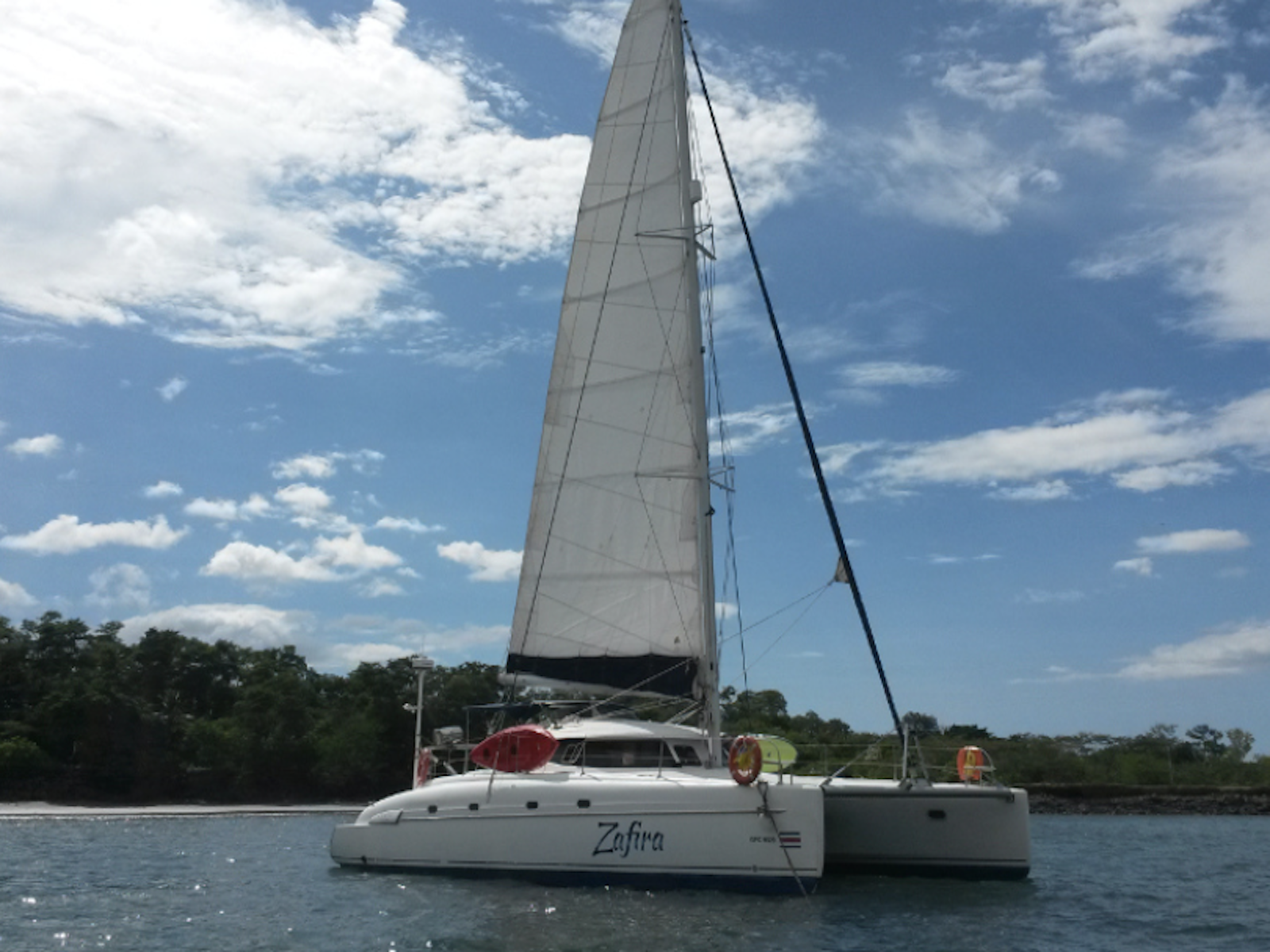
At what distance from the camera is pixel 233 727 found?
54.4 metres

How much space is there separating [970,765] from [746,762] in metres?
6.02

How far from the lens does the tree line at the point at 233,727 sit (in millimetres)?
49750

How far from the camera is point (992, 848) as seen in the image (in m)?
18.5

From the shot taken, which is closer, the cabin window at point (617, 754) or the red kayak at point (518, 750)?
the red kayak at point (518, 750)

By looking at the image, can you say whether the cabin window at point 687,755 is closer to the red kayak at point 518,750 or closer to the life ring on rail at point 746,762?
the red kayak at point 518,750

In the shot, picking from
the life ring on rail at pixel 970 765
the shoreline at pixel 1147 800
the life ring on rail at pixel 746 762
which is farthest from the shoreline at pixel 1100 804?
the life ring on rail at pixel 746 762

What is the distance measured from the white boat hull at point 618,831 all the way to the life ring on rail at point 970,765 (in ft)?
14.5

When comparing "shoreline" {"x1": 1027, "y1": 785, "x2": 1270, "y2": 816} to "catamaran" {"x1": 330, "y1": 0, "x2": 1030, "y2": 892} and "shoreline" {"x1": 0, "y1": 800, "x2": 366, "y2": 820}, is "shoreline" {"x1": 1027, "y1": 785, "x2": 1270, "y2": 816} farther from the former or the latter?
"catamaran" {"x1": 330, "y1": 0, "x2": 1030, "y2": 892}

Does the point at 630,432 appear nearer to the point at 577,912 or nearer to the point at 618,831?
the point at 618,831

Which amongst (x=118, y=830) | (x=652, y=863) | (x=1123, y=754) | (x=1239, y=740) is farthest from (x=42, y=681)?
(x=1239, y=740)

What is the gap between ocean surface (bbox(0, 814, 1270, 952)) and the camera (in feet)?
44.8

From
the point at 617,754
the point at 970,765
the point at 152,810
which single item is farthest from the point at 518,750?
the point at 152,810

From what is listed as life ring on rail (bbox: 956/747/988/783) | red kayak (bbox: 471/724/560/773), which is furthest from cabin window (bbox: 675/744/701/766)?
life ring on rail (bbox: 956/747/988/783)

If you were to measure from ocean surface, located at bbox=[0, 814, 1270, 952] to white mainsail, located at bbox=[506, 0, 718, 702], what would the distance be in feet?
14.4
